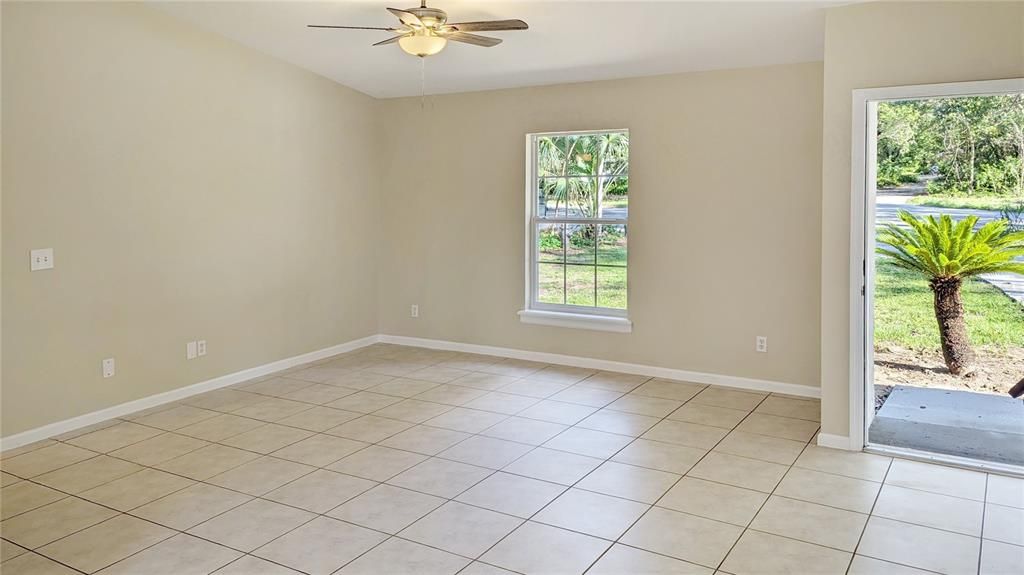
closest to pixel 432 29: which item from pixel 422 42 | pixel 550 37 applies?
pixel 422 42

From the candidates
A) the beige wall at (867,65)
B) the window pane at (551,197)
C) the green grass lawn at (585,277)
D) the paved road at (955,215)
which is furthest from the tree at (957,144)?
the window pane at (551,197)

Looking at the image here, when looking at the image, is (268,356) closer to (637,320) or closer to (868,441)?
(637,320)

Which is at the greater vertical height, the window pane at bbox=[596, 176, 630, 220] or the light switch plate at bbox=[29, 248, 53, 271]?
the window pane at bbox=[596, 176, 630, 220]

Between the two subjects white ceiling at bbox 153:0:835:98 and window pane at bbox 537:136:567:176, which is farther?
window pane at bbox 537:136:567:176

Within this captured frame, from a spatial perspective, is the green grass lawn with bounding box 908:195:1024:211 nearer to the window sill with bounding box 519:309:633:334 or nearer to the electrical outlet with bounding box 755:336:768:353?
the electrical outlet with bounding box 755:336:768:353

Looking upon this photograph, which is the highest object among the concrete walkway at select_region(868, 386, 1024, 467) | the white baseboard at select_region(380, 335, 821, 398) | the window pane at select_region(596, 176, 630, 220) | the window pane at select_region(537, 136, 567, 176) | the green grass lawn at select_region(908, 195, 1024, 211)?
the window pane at select_region(537, 136, 567, 176)

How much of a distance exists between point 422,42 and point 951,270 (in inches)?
133

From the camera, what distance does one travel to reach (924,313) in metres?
Result: 4.49

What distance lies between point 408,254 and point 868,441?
415 cm

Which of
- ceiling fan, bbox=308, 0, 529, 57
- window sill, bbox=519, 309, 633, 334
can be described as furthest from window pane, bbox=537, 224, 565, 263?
ceiling fan, bbox=308, 0, 529, 57

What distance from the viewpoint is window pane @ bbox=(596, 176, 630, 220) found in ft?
18.5

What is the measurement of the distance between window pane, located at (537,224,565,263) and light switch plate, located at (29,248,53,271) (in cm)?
350

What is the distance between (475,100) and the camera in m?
6.14

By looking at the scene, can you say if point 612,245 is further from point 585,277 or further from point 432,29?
point 432,29
